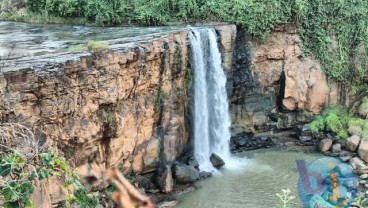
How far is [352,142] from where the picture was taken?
1245 cm

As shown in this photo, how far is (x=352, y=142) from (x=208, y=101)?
4224 mm

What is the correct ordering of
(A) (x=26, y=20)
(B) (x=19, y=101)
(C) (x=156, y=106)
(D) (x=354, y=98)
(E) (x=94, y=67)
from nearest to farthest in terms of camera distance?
(B) (x=19, y=101)
(E) (x=94, y=67)
(C) (x=156, y=106)
(D) (x=354, y=98)
(A) (x=26, y=20)

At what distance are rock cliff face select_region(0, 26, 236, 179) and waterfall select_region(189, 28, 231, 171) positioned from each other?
0.40m

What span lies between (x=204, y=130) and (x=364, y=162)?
440 cm

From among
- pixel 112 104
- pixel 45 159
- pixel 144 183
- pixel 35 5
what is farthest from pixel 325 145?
pixel 35 5

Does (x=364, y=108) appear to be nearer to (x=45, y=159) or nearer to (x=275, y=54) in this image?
(x=275, y=54)

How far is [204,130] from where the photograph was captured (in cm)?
1213

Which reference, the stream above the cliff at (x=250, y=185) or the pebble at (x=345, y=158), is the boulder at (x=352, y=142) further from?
the stream above the cliff at (x=250, y=185)

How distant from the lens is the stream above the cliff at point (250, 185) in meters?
9.70

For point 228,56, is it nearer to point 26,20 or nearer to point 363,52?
point 363,52

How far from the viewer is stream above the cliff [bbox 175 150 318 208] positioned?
31.8 ft

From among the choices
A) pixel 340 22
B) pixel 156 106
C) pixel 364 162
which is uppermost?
pixel 340 22

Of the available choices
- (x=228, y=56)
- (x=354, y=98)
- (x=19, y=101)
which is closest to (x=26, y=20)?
(x=228, y=56)

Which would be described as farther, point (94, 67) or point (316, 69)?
point (316, 69)
